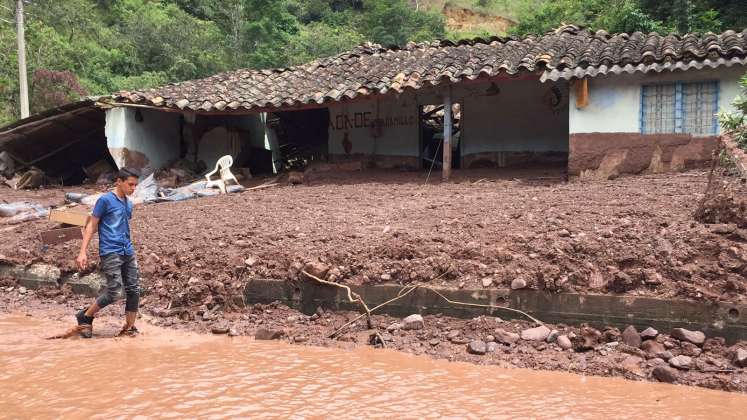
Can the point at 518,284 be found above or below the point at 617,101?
below

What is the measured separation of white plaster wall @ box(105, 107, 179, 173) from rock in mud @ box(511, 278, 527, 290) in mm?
10843

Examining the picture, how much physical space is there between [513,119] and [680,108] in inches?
146

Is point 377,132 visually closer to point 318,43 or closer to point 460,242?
point 460,242

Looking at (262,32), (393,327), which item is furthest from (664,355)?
(262,32)

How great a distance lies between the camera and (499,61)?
468 inches

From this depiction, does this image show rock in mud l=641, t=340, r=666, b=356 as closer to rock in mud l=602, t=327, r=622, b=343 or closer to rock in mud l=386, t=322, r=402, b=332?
rock in mud l=602, t=327, r=622, b=343

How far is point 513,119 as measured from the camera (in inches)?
530

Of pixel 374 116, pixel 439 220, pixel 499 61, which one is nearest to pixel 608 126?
pixel 499 61

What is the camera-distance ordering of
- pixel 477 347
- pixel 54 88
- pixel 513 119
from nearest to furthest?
pixel 477 347 < pixel 513 119 < pixel 54 88

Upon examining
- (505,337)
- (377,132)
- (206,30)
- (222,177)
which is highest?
(206,30)

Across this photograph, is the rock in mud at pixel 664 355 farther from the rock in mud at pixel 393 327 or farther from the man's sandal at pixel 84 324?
the man's sandal at pixel 84 324

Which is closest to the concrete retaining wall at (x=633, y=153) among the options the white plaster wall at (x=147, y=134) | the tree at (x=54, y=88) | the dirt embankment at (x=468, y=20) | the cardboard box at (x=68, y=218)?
the cardboard box at (x=68, y=218)

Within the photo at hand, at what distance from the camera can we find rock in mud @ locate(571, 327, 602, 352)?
519 centimetres

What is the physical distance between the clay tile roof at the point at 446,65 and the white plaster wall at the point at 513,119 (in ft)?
3.15
